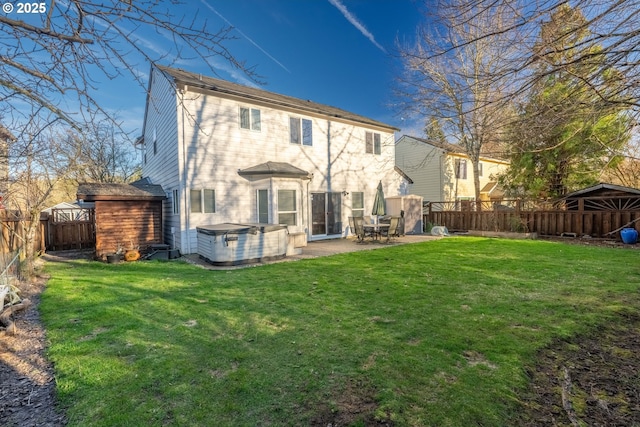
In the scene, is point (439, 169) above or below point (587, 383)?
above

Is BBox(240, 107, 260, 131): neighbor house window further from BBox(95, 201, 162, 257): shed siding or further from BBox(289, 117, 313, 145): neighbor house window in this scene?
BBox(95, 201, 162, 257): shed siding

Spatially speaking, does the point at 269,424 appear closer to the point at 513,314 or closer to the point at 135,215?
the point at 513,314

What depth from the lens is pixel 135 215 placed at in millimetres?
10641

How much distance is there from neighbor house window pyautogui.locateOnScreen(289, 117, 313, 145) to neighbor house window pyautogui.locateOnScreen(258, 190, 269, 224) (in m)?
2.77

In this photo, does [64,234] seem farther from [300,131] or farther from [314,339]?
[314,339]

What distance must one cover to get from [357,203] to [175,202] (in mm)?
8066

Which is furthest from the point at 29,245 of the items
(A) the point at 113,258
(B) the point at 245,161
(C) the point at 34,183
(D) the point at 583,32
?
(D) the point at 583,32

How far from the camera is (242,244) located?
8492 mm

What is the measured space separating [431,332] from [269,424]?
223 centimetres

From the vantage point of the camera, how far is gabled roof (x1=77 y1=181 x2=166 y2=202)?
9.53 m

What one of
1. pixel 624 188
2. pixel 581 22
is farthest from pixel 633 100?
pixel 624 188

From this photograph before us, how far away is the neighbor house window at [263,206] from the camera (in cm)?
1119

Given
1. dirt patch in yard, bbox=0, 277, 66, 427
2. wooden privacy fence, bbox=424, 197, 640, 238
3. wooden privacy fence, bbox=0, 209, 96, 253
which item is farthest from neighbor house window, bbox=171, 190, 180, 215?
wooden privacy fence, bbox=424, 197, 640, 238

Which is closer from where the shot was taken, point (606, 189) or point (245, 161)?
point (245, 161)
